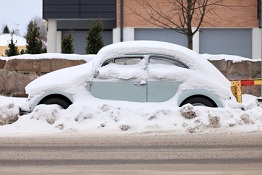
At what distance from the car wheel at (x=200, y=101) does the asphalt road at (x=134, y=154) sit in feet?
4.30

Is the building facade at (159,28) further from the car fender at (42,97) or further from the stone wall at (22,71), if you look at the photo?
the car fender at (42,97)

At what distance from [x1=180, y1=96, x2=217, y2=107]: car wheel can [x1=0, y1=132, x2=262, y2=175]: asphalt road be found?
1310 millimetres

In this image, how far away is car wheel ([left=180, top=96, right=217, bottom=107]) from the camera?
35.0 feet

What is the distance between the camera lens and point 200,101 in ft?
35.0

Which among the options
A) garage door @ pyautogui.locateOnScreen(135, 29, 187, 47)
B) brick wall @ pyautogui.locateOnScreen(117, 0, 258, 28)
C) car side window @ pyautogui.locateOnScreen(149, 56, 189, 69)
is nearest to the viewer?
car side window @ pyautogui.locateOnScreen(149, 56, 189, 69)

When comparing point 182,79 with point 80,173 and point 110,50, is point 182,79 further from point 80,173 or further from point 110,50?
point 80,173

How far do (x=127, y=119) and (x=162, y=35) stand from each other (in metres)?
17.3

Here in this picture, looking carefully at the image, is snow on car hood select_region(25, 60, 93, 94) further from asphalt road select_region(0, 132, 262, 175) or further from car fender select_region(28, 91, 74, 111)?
asphalt road select_region(0, 132, 262, 175)

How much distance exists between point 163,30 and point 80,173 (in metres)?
21.1

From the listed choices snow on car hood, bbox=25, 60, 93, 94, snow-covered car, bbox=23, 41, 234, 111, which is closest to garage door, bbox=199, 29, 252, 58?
snow-covered car, bbox=23, 41, 234, 111

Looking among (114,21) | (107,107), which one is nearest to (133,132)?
(107,107)

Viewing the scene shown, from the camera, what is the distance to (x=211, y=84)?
420 inches

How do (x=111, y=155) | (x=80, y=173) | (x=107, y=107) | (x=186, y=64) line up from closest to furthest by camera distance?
(x=80, y=173)
(x=111, y=155)
(x=107, y=107)
(x=186, y=64)

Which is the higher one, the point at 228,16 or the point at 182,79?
the point at 228,16
